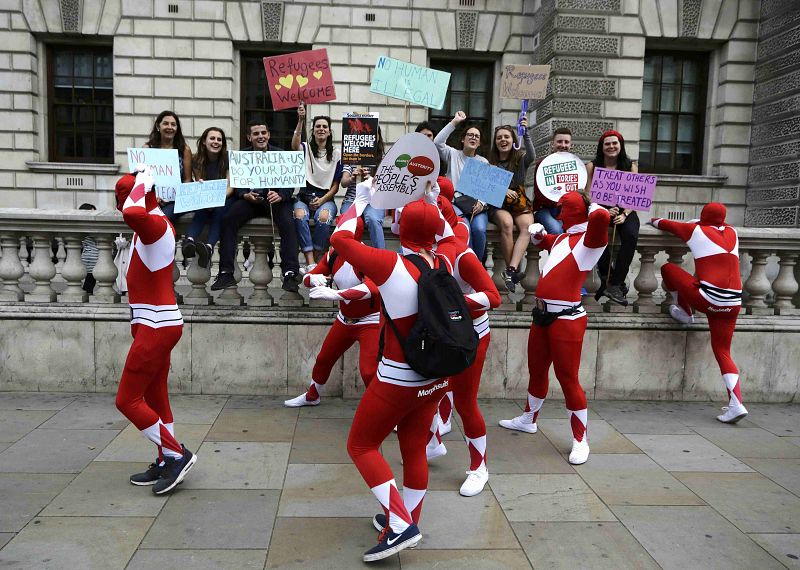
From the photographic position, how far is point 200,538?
11.5 feet

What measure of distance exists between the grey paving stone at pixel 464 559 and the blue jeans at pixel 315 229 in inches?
144

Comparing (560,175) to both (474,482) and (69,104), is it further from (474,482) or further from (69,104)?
(69,104)

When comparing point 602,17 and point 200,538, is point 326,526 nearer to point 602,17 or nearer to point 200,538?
point 200,538

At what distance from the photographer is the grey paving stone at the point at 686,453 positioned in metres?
4.86

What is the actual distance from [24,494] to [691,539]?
4.18 meters

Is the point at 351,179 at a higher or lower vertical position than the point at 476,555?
higher

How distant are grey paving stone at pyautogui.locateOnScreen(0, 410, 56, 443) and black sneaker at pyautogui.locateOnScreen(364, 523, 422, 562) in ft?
11.3

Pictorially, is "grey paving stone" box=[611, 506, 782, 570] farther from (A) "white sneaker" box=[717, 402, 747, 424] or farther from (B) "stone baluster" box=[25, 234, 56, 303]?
(B) "stone baluster" box=[25, 234, 56, 303]

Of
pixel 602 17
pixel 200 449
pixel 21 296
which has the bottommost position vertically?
pixel 200 449

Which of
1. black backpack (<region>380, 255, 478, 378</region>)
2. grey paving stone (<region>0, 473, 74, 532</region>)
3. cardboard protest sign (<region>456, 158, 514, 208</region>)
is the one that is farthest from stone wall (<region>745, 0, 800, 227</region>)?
grey paving stone (<region>0, 473, 74, 532</region>)

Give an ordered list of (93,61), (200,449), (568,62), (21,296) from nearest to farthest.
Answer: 1. (200,449)
2. (21,296)
3. (568,62)
4. (93,61)

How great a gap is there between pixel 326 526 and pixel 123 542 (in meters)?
1.13

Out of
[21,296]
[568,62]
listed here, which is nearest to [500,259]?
[21,296]

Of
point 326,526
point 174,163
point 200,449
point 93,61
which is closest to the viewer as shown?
point 326,526
